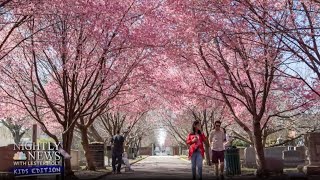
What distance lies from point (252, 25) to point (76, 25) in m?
6.04

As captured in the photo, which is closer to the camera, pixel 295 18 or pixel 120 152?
pixel 295 18

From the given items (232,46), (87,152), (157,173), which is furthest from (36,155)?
(87,152)

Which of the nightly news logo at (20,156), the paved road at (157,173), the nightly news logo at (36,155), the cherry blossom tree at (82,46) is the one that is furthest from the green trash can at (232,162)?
the nightly news logo at (20,156)

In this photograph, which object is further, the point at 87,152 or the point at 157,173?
the point at 87,152

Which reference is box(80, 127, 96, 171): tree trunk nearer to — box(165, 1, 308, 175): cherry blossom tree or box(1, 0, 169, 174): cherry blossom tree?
box(1, 0, 169, 174): cherry blossom tree

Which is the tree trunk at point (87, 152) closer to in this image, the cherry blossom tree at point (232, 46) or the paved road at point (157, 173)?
the paved road at point (157, 173)

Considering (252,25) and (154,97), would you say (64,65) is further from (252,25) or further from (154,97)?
(154,97)

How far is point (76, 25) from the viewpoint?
586 inches

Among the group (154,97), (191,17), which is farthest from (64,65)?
(154,97)

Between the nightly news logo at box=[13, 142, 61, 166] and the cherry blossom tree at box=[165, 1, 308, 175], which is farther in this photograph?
the nightly news logo at box=[13, 142, 61, 166]

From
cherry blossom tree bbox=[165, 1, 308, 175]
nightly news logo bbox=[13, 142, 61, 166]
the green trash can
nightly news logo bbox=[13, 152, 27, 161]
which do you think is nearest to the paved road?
the green trash can

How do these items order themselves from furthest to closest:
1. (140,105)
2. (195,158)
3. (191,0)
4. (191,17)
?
(140,105) → (191,17) → (191,0) → (195,158)

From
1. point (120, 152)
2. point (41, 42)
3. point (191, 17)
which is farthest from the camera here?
point (120, 152)

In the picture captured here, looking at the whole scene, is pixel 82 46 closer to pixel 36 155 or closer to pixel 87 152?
pixel 36 155
